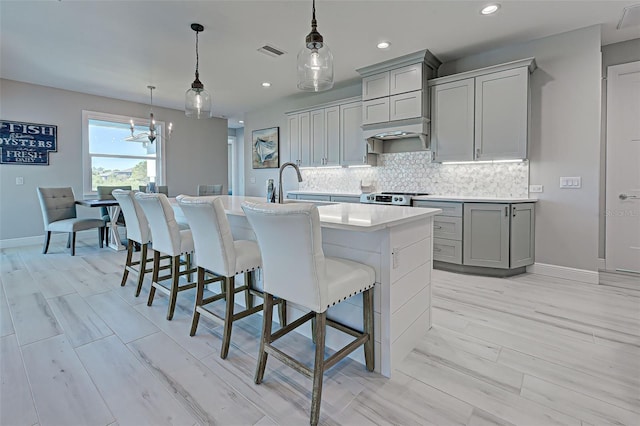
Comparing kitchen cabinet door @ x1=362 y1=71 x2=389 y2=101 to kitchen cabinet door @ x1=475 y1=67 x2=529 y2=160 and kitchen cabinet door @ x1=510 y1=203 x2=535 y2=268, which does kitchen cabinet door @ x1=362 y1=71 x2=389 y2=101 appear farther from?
kitchen cabinet door @ x1=510 y1=203 x2=535 y2=268

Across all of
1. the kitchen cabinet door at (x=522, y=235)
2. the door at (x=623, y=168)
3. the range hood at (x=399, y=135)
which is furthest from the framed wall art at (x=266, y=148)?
the door at (x=623, y=168)

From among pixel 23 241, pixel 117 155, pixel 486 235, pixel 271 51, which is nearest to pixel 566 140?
pixel 486 235

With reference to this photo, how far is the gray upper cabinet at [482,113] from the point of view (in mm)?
3473

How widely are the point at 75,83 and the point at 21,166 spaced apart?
1.63 m

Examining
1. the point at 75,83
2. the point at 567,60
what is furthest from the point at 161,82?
the point at 567,60

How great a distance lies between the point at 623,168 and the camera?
3.67 metres

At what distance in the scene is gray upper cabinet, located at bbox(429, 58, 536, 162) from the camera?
3473 millimetres

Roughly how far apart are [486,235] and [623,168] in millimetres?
1875

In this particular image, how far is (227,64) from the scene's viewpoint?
170 inches

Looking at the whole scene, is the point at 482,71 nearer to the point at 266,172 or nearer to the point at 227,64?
the point at 227,64

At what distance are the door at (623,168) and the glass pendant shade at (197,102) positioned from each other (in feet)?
15.4

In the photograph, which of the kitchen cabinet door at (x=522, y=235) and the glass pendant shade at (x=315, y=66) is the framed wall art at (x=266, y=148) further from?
the kitchen cabinet door at (x=522, y=235)

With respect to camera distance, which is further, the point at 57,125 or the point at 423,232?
the point at 57,125

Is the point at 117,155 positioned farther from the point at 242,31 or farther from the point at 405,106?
the point at 405,106
